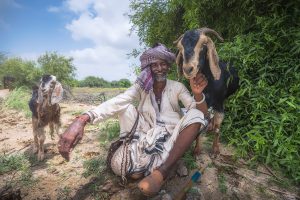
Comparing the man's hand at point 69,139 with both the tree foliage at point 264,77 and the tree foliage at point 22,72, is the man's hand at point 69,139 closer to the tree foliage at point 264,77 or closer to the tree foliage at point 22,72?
the tree foliage at point 264,77

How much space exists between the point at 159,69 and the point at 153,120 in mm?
663

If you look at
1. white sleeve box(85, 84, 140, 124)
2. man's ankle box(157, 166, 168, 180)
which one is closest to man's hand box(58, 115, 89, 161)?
white sleeve box(85, 84, 140, 124)

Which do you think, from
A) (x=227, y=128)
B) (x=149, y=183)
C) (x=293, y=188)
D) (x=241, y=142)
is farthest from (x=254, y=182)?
(x=149, y=183)

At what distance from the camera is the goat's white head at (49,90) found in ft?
11.6

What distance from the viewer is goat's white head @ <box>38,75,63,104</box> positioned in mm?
3527

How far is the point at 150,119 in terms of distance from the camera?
125 inches

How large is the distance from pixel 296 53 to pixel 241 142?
1519 millimetres

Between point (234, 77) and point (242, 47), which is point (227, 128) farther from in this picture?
point (242, 47)

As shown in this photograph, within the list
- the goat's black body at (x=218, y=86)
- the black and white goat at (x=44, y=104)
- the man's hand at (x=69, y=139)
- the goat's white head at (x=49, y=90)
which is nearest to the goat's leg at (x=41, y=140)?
the black and white goat at (x=44, y=104)

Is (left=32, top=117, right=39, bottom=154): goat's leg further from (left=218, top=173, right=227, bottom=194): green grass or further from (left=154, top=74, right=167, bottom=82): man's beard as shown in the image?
(left=218, top=173, right=227, bottom=194): green grass

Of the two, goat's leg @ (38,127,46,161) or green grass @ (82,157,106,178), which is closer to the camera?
green grass @ (82,157,106,178)

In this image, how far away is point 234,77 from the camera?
381 centimetres

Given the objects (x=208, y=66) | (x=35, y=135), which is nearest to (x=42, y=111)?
(x=35, y=135)

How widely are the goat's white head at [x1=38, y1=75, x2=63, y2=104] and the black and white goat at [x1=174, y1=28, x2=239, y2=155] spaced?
184cm
